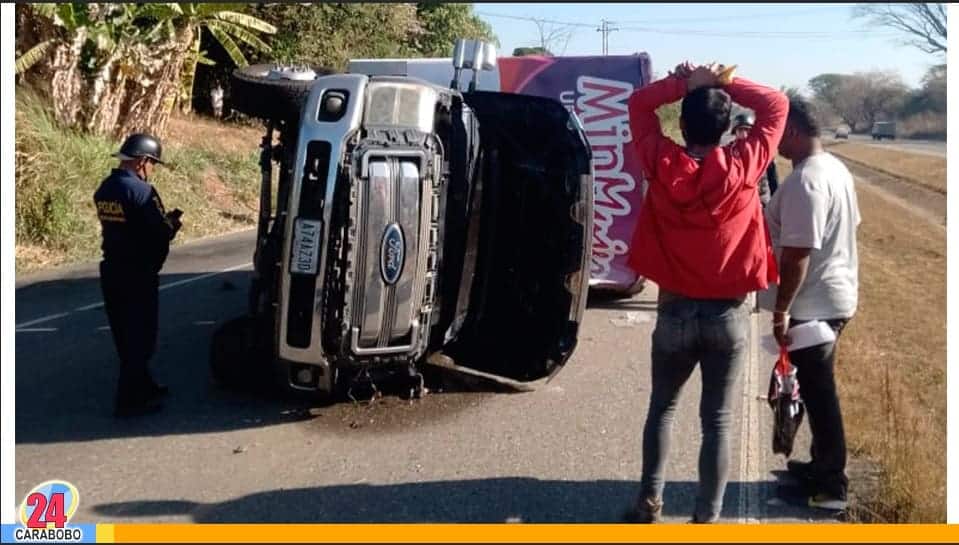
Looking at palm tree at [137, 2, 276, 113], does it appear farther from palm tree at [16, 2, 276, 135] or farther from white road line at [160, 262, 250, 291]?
white road line at [160, 262, 250, 291]

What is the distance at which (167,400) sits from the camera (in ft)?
18.8

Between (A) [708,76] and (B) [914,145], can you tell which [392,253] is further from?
(B) [914,145]

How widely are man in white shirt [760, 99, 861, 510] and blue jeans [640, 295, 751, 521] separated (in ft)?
1.10

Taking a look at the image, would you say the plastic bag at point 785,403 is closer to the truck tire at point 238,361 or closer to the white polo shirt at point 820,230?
the white polo shirt at point 820,230

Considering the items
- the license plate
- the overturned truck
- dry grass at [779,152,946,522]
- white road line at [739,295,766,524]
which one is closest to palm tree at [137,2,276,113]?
the overturned truck

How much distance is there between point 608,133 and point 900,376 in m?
3.11

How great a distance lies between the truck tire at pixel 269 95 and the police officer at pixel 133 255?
1.90 ft

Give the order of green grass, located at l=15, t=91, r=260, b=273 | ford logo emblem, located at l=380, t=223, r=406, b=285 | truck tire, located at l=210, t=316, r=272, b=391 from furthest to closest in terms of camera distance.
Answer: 1. green grass, located at l=15, t=91, r=260, b=273
2. truck tire, located at l=210, t=316, r=272, b=391
3. ford logo emblem, located at l=380, t=223, r=406, b=285

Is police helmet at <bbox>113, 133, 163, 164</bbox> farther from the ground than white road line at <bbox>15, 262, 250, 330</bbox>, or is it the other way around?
police helmet at <bbox>113, 133, 163, 164</bbox>

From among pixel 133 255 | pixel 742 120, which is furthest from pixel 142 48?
pixel 742 120

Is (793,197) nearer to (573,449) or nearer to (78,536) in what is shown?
(573,449)

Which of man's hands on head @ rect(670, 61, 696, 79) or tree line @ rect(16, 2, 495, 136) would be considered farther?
tree line @ rect(16, 2, 495, 136)

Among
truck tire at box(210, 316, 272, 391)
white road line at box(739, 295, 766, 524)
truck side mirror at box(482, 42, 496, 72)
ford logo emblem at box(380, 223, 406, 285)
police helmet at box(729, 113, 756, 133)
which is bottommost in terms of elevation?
white road line at box(739, 295, 766, 524)

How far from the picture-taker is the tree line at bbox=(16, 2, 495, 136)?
15.1 m
